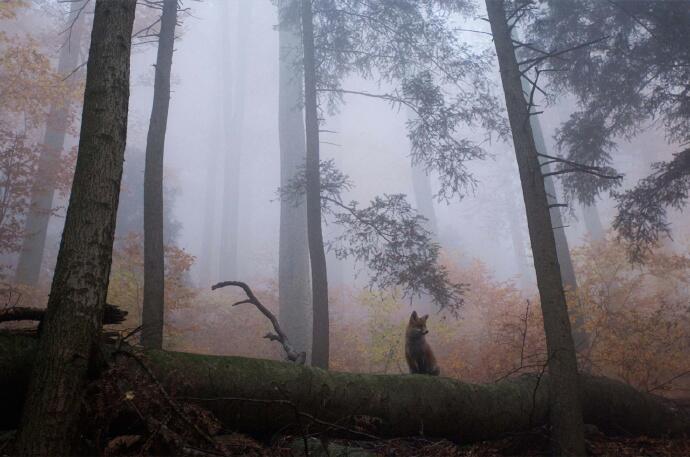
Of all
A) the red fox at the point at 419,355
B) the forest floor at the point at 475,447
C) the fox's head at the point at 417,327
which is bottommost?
the forest floor at the point at 475,447

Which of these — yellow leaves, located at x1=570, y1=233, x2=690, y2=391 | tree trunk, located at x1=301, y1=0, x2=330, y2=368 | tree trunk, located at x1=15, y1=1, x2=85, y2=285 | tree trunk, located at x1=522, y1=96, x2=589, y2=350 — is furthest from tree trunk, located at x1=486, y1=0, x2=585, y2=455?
tree trunk, located at x1=15, y1=1, x2=85, y2=285

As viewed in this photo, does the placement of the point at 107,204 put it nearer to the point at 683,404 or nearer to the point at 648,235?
the point at 683,404

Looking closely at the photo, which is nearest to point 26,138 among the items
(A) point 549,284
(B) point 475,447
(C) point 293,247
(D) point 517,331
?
(C) point 293,247

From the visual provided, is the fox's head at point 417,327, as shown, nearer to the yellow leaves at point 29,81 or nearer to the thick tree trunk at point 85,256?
the thick tree trunk at point 85,256

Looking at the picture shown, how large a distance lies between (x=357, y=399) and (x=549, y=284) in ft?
9.17

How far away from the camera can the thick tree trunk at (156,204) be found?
686 centimetres

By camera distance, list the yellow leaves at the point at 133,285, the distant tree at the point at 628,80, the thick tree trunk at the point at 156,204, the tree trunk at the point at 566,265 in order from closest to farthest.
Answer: the thick tree trunk at the point at 156,204 → the distant tree at the point at 628,80 → the tree trunk at the point at 566,265 → the yellow leaves at the point at 133,285

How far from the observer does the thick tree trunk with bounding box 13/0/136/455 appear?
2945 millimetres

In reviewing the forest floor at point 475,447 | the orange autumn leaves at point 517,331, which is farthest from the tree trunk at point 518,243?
the forest floor at point 475,447

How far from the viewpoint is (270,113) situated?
200ft

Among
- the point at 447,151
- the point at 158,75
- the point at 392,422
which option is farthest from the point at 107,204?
the point at 447,151

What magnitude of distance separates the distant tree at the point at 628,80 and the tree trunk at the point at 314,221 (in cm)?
493

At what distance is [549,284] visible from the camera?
5.31 m

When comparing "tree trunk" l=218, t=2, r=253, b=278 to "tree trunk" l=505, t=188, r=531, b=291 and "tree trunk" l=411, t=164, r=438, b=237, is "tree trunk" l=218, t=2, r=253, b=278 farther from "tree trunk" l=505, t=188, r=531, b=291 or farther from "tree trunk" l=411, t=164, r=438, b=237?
"tree trunk" l=505, t=188, r=531, b=291
